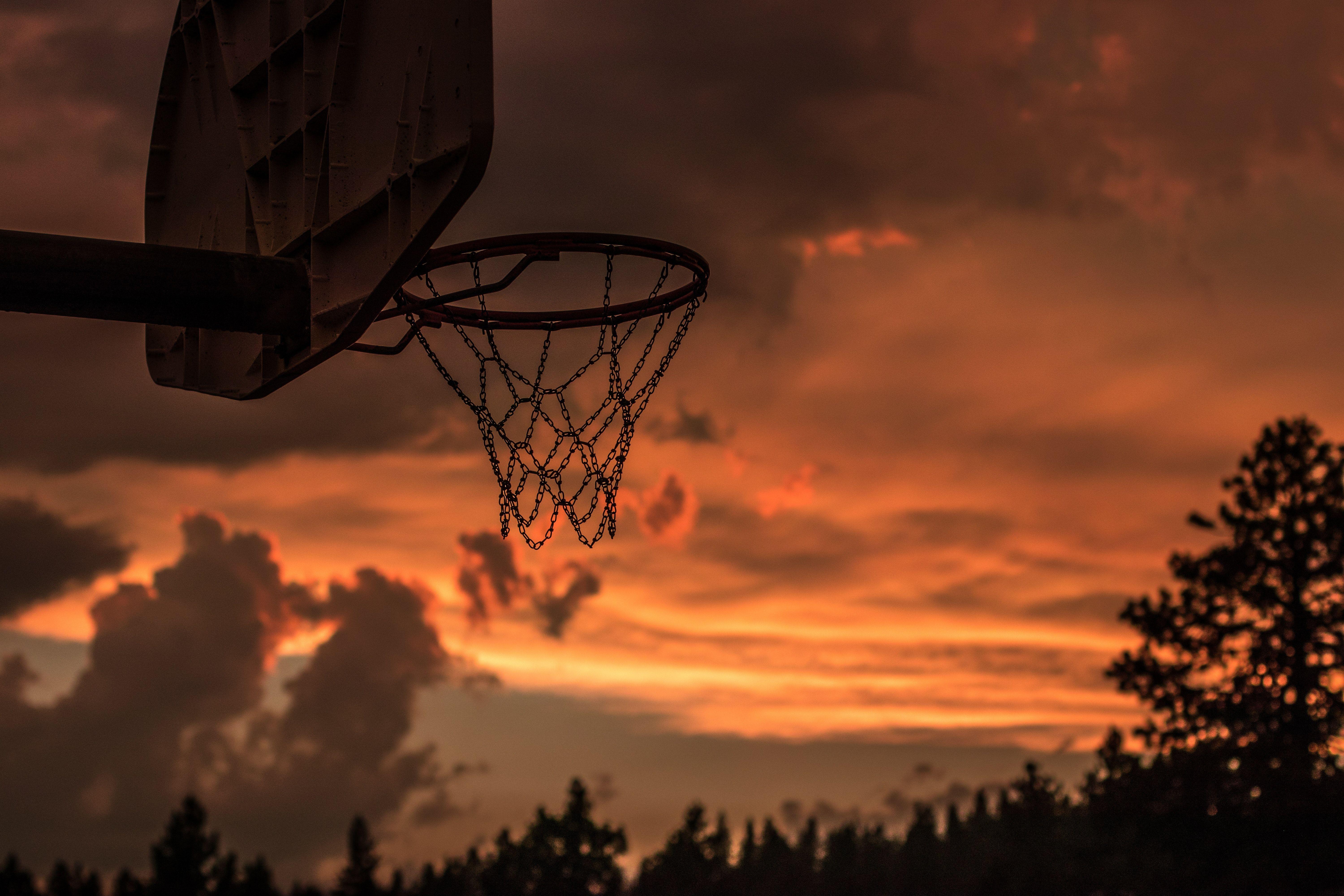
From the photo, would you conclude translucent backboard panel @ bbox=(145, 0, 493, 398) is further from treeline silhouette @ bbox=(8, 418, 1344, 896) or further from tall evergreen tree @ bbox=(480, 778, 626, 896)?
tall evergreen tree @ bbox=(480, 778, 626, 896)

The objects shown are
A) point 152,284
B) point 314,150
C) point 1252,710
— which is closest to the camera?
point 152,284

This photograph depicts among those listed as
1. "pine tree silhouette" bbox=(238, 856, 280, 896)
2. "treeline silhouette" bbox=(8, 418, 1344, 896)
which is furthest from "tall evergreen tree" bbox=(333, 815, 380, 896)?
"treeline silhouette" bbox=(8, 418, 1344, 896)

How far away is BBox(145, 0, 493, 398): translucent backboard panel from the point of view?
641 cm

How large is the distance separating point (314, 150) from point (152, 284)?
45.4 inches

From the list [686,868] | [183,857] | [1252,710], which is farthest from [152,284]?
[686,868]

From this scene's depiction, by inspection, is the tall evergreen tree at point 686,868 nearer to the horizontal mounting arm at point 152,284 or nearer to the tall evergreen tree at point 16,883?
the tall evergreen tree at point 16,883

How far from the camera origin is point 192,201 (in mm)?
8781

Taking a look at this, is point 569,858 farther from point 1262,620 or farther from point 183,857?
point 1262,620

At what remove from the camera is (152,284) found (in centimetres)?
696

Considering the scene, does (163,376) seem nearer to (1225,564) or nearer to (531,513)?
(531,513)

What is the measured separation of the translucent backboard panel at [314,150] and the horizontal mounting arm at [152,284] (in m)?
0.18

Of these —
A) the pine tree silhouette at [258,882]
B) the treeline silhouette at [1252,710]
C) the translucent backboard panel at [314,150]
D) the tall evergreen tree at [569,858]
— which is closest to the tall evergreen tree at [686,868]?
the tall evergreen tree at [569,858]

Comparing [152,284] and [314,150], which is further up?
[314,150]

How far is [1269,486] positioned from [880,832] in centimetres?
8721
